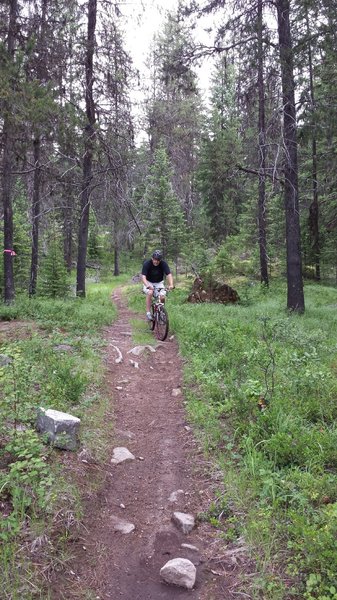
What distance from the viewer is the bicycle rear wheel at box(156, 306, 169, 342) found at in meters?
9.77

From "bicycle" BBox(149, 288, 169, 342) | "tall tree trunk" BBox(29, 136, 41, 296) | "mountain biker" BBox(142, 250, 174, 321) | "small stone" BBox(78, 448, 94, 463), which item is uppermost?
"tall tree trunk" BBox(29, 136, 41, 296)

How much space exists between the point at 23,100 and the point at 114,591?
11.1m

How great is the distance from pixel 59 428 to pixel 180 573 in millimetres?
1932

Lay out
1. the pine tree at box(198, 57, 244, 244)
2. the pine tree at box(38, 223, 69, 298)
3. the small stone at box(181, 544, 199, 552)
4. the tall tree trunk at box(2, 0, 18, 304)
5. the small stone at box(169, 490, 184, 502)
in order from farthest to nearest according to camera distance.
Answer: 1. the pine tree at box(198, 57, 244, 244)
2. the pine tree at box(38, 223, 69, 298)
3. the tall tree trunk at box(2, 0, 18, 304)
4. the small stone at box(169, 490, 184, 502)
5. the small stone at box(181, 544, 199, 552)

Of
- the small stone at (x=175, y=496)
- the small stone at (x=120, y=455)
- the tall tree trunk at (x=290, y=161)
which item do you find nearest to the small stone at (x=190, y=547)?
the small stone at (x=175, y=496)

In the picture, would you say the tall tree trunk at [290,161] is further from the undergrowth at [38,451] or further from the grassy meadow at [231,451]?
the undergrowth at [38,451]

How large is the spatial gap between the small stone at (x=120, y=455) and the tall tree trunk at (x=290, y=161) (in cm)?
904

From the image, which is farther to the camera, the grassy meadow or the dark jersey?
the dark jersey

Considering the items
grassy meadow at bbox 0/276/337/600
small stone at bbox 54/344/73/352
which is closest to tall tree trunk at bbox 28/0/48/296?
small stone at bbox 54/344/73/352

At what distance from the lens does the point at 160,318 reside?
9.95 meters

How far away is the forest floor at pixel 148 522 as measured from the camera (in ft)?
9.52

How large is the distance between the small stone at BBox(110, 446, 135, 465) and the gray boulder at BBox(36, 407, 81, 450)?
455 millimetres

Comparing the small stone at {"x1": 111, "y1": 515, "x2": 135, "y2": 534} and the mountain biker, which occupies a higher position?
the mountain biker

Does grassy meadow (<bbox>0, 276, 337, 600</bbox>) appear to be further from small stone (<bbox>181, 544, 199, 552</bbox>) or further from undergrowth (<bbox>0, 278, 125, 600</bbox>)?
small stone (<bbox>181, 544, 199, 552</bbox>)
